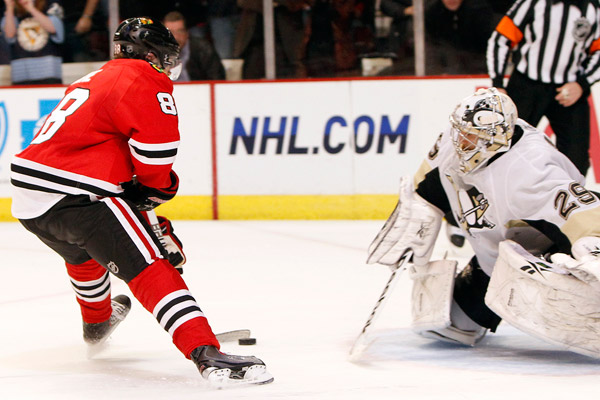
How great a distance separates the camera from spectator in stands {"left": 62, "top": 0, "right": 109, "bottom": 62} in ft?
20.5

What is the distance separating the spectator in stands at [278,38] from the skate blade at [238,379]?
3956 mm

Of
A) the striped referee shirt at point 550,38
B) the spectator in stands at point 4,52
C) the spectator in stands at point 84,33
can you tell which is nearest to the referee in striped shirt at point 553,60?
the striped referee shirt at point 550,38

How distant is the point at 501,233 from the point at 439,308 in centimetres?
28

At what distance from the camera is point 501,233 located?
8.47ft

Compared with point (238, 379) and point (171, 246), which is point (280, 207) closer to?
point (171, 246)

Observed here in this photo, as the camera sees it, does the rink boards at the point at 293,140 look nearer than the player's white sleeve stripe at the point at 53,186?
No

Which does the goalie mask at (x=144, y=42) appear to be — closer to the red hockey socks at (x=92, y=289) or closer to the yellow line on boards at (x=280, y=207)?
the red hockey socks at (x=92, y=289)

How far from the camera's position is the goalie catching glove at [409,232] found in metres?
2.69

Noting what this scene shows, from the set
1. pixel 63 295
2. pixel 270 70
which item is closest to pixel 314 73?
pixel 270 70

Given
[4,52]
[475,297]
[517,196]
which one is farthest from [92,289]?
[4,52]

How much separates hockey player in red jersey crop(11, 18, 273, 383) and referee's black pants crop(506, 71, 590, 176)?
7.80 feet

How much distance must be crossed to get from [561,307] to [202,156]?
3722 millimetres

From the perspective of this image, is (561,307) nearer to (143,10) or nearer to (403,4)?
(403,4)

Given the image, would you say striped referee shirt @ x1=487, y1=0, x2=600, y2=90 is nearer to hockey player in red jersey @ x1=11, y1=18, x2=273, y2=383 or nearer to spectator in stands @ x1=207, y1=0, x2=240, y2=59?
spectator in stands @ x1=207, y1=0, x2=240, y2=59
